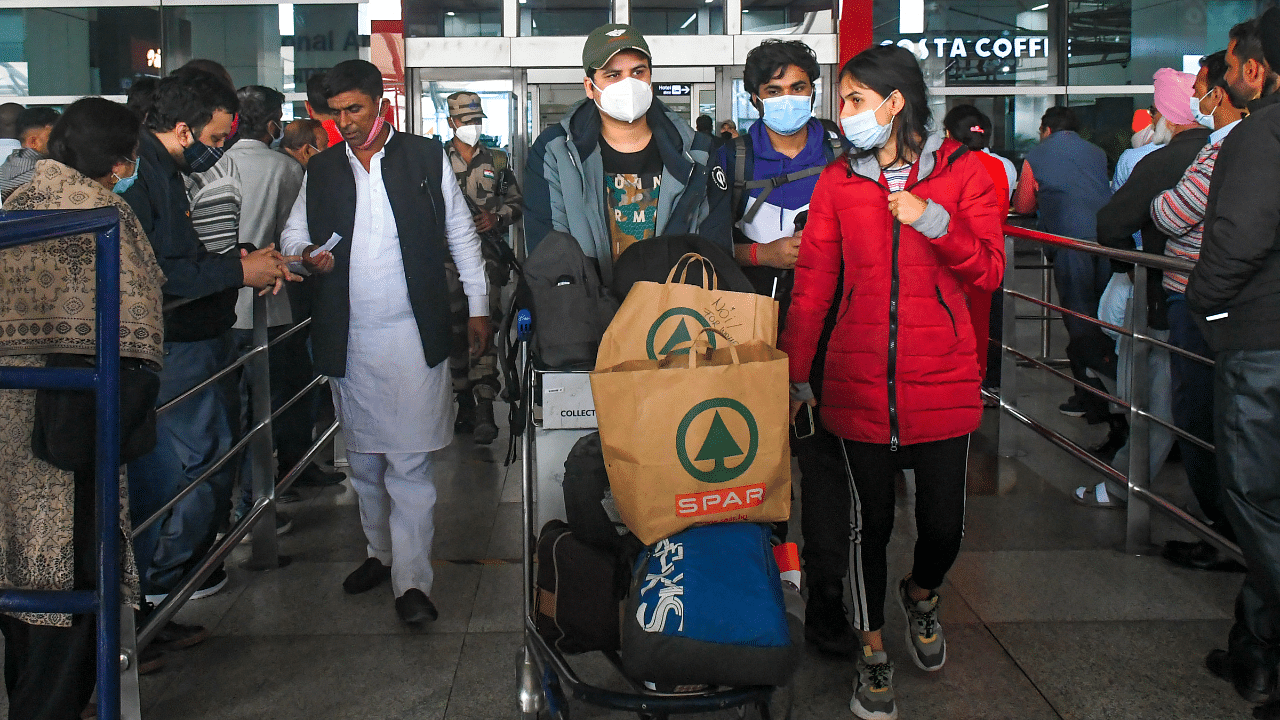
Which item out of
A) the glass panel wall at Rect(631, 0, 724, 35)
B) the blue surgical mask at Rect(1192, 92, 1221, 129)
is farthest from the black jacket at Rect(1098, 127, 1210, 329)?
the glass panel wall at Rect(631, 0, 724, 35)

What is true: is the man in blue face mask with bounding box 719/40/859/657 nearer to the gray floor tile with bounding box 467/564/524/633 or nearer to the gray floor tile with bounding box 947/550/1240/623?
the gray floor tile with bounding box 947/550/1240/623

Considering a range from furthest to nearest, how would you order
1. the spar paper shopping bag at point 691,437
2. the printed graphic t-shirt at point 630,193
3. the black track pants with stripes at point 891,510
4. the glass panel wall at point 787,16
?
the glass panel wall at point 787,16, the printed graphic t-shirt at point 630,193, the black track pants with stripes at point 891,510, the spar paper shopping bag at point 691,437

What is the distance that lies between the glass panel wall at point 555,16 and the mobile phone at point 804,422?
28.1ft

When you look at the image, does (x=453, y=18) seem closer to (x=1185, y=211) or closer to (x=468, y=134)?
(x=468, y=134)

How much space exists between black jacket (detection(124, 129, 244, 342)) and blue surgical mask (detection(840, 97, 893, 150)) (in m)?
2.15

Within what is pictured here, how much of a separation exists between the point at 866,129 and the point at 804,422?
85 centimetres

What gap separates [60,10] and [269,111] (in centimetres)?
860

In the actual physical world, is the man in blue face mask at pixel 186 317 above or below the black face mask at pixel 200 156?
below

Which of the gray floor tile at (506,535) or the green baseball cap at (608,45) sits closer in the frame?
the green baseball cap at (608,45)

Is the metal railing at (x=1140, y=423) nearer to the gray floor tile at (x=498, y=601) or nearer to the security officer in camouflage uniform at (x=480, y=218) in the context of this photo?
the gray floor tile at (x=498, y=601)

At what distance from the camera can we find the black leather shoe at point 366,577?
176 inches

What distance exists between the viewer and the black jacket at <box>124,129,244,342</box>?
3.79 metres

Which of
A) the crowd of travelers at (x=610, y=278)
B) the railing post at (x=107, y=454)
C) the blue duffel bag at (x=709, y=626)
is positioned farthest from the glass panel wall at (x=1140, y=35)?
the railing post at (x=107, y=454)

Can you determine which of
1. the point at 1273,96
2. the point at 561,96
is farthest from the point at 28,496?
the point at 561,96
